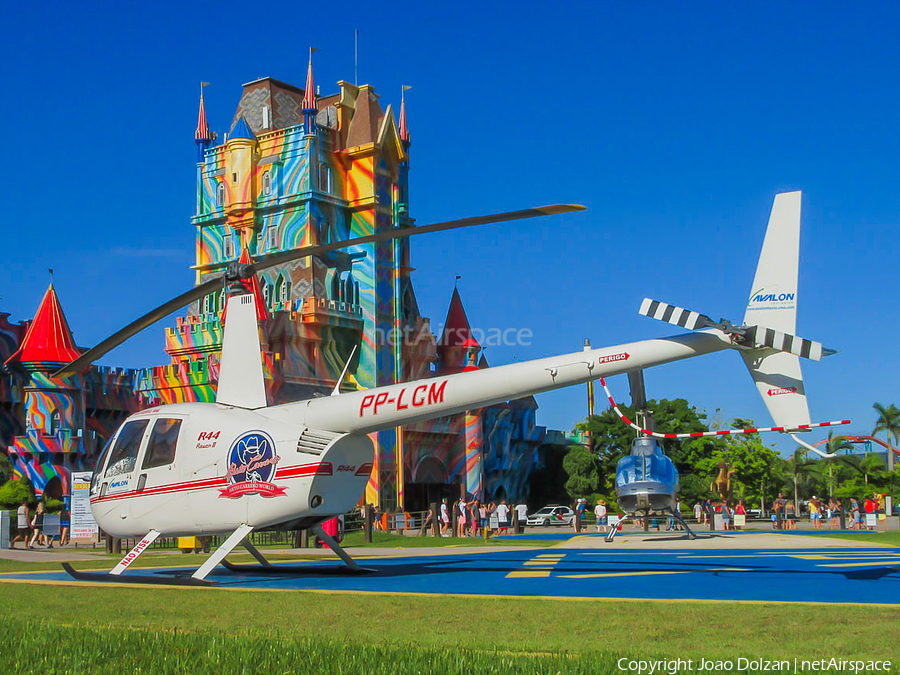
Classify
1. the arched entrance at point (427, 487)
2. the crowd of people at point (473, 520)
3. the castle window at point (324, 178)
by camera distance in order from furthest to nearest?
the arched entrance at point (427, 487) → the castle window at point (324, 178) → the crowd of people at point (473, 520)

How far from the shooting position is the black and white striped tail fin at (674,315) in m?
12.5

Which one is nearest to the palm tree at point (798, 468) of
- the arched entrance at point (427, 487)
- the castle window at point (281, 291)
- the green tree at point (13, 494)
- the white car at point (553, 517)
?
the white car at point (553, 517)

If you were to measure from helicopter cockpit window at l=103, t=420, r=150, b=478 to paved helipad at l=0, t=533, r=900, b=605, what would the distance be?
1.85 m

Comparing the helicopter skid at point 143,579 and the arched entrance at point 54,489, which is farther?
the arched entrance at point 54,489

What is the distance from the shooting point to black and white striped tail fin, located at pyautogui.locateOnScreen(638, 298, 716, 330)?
12484mm

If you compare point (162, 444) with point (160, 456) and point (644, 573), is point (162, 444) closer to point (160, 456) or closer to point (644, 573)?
point (160, 456)

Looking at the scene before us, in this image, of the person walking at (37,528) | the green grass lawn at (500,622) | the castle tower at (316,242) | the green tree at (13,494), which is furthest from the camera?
the castle tower at (316,242)

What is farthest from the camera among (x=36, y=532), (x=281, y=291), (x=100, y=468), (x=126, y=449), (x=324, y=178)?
(x=281, y=291)

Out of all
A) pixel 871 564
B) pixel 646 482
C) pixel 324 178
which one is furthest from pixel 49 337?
pixel 871 564

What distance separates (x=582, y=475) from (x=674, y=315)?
50542 millimetres

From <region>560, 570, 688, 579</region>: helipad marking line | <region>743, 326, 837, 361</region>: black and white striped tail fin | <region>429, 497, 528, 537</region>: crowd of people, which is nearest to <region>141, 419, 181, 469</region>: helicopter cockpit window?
<region>560, 570, 688, 579</region>: helipad marking line

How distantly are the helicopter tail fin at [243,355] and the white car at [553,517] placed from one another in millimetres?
41986

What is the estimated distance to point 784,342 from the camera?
1153cm

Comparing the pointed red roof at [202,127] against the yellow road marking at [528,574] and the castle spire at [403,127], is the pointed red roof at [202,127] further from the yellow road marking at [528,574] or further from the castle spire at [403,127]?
the yellow road marking at [528,574]
